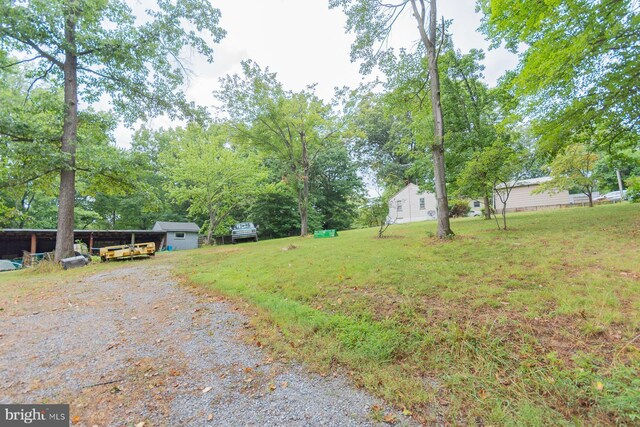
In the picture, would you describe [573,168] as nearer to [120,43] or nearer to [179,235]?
[120,43]

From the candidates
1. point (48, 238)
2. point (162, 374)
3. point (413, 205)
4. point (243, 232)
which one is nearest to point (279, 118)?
point (243, 232)

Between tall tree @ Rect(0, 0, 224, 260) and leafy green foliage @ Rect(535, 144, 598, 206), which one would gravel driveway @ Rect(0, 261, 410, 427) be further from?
leafy green foliage @ Rect(535, 144, 598, 206)

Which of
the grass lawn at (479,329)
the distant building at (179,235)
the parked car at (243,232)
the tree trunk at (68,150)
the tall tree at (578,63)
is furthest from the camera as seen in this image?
the distant building at (179,235)

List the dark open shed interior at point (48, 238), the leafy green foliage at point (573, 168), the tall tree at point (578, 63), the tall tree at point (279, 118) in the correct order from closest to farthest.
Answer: the tall tree at point (578, 63)
the leafy green foliage at point (573, 168)
the tall tree at point (279, 118)
the dark open shed interior at point (48, 238)

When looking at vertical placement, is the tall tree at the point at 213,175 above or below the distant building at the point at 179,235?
above

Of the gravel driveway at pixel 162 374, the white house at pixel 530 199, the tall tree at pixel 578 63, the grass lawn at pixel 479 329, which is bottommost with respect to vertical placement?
the gravel driveway at pixel 162 374

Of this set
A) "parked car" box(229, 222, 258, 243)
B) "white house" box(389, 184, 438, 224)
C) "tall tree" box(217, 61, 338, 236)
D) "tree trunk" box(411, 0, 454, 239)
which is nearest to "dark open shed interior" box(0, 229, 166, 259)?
"parked car" box(229, 222, 258, 243)

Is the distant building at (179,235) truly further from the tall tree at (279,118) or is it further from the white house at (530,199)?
the white house at (530,199)

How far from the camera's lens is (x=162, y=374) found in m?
2.57

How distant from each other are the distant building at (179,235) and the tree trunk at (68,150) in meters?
13.3

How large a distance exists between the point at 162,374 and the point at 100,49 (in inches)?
510

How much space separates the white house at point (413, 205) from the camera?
26.0 meters

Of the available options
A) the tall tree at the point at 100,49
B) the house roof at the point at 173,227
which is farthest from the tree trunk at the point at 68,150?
the house roof at the point at 173,227

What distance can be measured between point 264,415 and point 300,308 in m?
1.96
